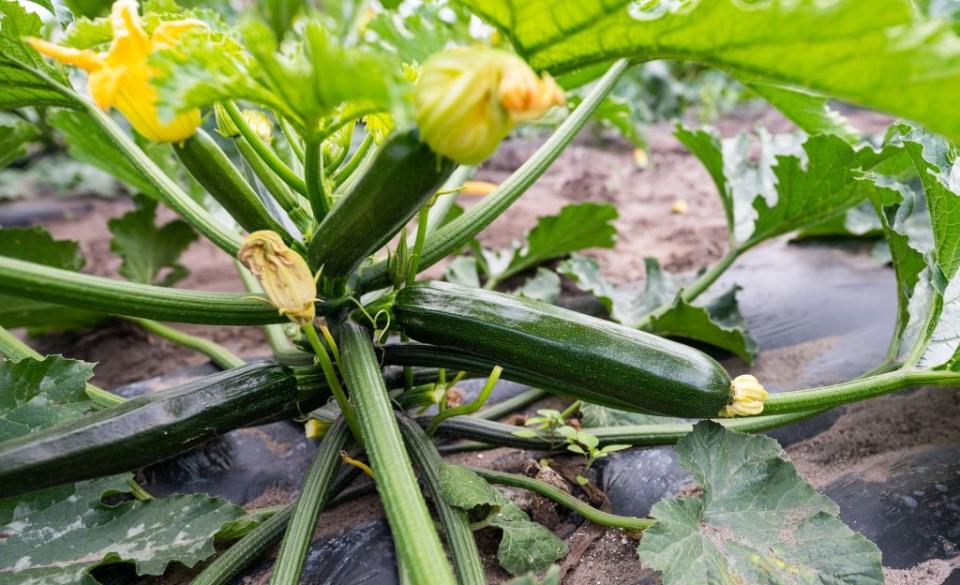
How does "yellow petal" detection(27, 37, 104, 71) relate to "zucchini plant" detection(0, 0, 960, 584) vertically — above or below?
above

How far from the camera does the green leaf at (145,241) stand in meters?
2.22

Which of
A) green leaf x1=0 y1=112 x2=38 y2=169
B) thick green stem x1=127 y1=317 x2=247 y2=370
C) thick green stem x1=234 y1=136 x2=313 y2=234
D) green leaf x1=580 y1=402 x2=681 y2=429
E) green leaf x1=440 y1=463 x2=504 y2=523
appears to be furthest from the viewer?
thick green stem x1=127 y1=317 x2=247 y2=370

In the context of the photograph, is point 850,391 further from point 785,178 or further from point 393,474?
point 393,474

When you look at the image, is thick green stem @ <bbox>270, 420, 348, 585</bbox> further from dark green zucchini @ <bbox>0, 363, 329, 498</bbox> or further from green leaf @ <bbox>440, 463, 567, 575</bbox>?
green leaf @ <bbox>440, 463, 567, 575</bbox>

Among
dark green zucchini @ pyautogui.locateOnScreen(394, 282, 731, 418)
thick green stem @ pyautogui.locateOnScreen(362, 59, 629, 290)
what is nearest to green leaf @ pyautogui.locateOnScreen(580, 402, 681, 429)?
dark green zucchini @ pyautogui.locateOnScreen(394, 282, 731, 418)

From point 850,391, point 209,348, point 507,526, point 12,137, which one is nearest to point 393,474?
point 507,526

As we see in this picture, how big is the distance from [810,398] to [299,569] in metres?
1.02

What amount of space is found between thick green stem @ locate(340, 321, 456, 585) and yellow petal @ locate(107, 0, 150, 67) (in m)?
0.57

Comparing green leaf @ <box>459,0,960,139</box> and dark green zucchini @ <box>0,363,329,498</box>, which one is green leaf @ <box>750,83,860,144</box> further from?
dark green zucchini @ <box>0,363,329,498</box>

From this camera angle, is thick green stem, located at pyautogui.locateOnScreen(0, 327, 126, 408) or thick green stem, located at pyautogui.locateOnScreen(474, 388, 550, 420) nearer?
thick green stem, located at pyautogui.locateOnScreen(0, 327, 126, 408)

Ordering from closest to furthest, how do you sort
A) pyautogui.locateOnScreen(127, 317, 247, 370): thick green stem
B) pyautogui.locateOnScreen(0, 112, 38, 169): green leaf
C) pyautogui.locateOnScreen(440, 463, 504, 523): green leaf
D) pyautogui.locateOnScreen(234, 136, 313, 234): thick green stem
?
pyautogui.locateOnScreen(440, 463, 504, 523): green leaf < pyautogui.locateOnScreen(234, 136, 313, 234): thick green stem < pyautogui.locateOnScreen(0, 112, 38, 169): green leaf < pyautogui.locateOnScreen(127, 317, 247, 370): thick green stem

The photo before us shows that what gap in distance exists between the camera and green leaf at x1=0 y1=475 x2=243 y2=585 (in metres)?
1.08

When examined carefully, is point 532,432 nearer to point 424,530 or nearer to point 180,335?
point 424,530

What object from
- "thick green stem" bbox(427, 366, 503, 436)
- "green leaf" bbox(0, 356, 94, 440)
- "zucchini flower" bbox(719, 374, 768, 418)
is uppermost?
"green leaf" bbox(0, 356, 94, 440)
